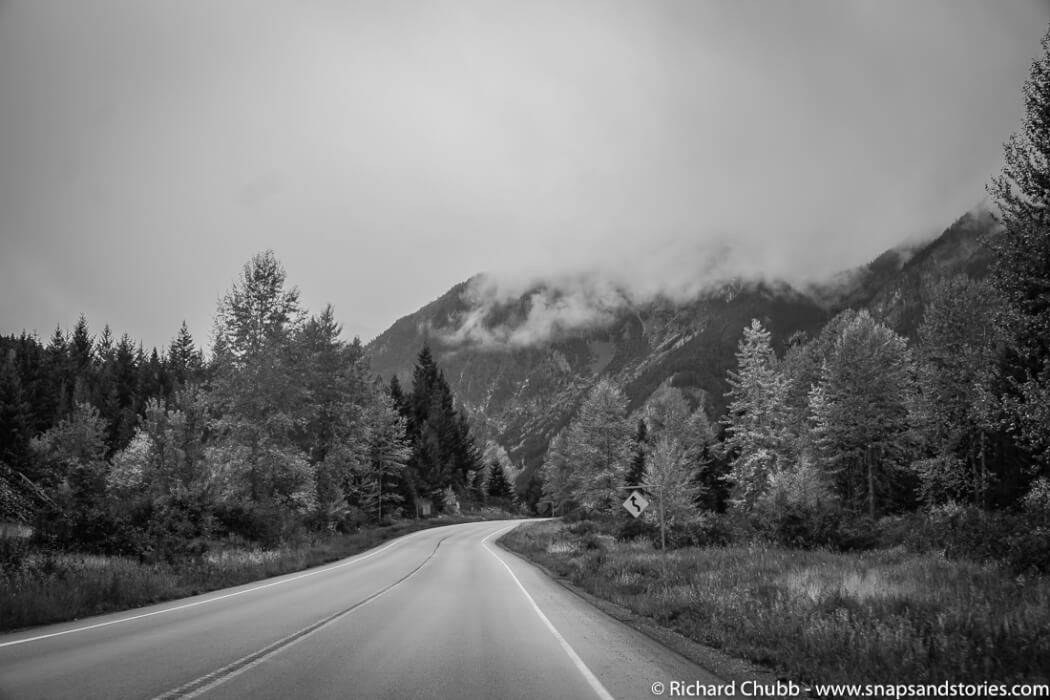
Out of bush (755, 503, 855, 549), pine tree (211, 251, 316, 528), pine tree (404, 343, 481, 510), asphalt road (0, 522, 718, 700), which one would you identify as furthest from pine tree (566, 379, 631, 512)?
asphalt road (0, 522, 718, 700)

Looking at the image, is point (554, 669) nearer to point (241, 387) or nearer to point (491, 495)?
point (241, 387)

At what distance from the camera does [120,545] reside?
17328mm

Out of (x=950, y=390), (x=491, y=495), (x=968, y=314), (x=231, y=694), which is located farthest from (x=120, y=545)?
(x=491, y=495)

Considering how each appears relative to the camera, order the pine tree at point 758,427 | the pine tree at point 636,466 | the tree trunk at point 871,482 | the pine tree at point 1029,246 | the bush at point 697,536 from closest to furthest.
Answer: the pine tree at point 1029,246
the bush at point 697,536
the tree trunk at point 871,482
the pine tree at point 758,427
the pine tree at point 636,466

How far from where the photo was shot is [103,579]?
12.9 metres

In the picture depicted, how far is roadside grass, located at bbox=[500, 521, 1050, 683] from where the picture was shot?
6789 mm

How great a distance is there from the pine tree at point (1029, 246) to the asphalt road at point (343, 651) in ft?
40.8

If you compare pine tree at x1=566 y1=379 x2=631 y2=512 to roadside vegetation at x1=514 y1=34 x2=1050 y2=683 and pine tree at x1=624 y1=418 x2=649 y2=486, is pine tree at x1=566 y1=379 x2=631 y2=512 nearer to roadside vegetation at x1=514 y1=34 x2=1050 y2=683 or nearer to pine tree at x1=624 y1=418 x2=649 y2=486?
roadside vegetation at x1=514 y1=34 x2=1050 y2=683

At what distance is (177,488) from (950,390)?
133ft

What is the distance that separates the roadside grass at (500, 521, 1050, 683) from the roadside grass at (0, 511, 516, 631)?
11395mm

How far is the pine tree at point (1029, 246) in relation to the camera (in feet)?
45.8

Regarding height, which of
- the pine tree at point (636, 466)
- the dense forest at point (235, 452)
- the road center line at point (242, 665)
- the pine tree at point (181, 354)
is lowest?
the pine tree at point (636, 466)

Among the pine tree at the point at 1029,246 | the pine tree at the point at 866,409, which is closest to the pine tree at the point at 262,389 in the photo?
the pine tree at the point at 1029,246

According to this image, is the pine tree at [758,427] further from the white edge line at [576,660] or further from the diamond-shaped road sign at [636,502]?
the white edge line at [576,660]
